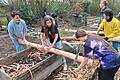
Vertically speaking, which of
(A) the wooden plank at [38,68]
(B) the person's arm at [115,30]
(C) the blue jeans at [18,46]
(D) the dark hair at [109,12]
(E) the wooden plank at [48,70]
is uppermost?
(D) the dark hair at [109,12]

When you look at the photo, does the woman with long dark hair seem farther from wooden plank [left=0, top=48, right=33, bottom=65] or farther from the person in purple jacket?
the person in purple jacket

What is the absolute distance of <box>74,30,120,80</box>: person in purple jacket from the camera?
171 inches

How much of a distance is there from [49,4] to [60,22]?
1279 mm

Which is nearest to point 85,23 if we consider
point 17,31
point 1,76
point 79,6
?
point 79,6

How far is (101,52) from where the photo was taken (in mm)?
4434

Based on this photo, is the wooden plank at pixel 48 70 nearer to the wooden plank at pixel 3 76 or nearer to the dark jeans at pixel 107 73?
the wooden plank at pixel 3 76

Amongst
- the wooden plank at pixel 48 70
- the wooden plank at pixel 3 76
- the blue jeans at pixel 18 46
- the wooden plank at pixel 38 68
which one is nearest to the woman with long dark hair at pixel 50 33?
the wooden plank at pixel 38 68

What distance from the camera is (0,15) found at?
13.7 metres

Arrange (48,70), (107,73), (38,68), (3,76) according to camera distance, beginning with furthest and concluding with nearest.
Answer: (48,70) → (38,68) → (3,76) → (107,73)

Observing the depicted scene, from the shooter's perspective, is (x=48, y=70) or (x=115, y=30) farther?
(x=115, y=30)

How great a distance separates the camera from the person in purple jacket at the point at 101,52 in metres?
4.34

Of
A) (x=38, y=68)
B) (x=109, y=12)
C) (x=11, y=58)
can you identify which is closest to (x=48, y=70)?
(x=38, y=68)

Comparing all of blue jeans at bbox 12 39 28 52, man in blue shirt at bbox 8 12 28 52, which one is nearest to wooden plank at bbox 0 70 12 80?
man in blue shirt at bbox 8 12 28 52

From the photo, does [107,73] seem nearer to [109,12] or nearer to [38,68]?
[38,68]
